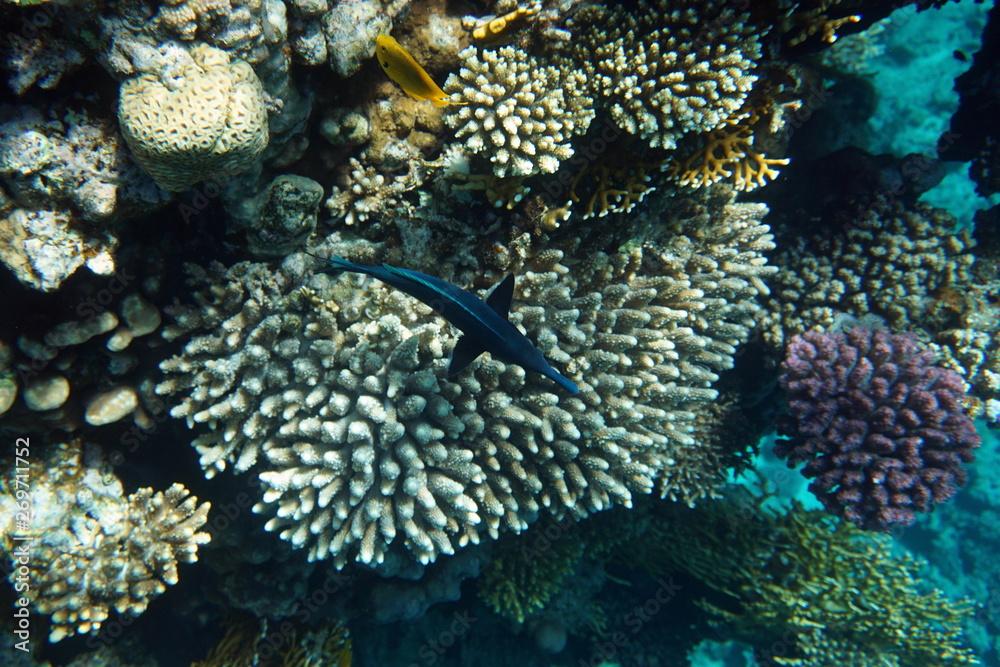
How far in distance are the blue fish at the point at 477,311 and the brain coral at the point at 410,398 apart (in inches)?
25.2

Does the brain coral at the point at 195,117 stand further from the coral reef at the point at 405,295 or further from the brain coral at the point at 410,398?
the brain coral at the point at 410,398

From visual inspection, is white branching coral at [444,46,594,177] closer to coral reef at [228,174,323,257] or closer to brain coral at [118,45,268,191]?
coral reef at [228,174,323,257]

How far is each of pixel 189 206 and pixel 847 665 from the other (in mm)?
7544

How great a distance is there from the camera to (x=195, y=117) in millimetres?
2170

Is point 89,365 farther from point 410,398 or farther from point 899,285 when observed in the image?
point 899,285

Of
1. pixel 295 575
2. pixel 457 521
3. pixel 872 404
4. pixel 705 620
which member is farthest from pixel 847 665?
pixel 295 575

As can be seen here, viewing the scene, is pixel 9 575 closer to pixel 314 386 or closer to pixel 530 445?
pixel 314 386

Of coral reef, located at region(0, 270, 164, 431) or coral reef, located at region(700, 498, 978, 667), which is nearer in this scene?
coral reef, located at region(0, 270, 164, 431)

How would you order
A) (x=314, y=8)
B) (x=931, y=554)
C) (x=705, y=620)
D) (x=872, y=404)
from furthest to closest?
(x=931, y=554) → (x=705, y=620) → (x=872, y=404) → (x=314, y=8)

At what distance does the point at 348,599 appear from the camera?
192 inches

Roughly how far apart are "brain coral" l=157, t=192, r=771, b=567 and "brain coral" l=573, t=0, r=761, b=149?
0.94 meters

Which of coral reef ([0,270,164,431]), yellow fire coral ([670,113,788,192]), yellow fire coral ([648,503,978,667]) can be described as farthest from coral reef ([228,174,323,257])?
yellow fire coral ([648,503,978,667])

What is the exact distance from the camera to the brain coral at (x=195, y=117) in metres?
2.15

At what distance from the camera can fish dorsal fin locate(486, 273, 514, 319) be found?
272 cm
